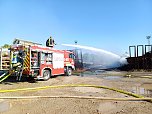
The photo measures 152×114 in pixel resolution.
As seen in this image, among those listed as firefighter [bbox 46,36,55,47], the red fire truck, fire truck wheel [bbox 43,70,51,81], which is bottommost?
fire truck wheel [bbox 43,70,51,81]

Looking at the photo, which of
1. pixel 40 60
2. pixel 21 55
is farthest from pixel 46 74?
pixel 21 55

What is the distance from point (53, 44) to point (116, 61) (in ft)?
68.5

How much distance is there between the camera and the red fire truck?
1254 centimetres

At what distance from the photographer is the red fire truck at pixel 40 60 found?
41.1 feet

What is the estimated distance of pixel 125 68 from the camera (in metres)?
29.4

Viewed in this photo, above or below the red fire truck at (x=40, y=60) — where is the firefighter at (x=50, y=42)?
above

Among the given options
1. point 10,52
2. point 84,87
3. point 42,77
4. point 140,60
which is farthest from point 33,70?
point 140,60

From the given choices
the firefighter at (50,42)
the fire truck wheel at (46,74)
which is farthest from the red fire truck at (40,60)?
the firefighter at (50,42)

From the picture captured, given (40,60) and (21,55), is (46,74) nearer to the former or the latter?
(40,60)

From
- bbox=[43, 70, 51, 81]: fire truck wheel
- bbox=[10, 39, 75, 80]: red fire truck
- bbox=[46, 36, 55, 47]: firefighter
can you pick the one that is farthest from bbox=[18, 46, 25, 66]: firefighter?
bbox=[46, 36, 55, 47]: firefighter

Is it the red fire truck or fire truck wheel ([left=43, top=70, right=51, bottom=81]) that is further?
fire truck wheel ([left=43, top=70, right=51, bottom=81])

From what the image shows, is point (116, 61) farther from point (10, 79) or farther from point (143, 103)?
point (143, 103)

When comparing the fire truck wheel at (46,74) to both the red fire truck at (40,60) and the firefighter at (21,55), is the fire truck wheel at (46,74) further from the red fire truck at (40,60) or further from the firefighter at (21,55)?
the firefighter at (21,55)

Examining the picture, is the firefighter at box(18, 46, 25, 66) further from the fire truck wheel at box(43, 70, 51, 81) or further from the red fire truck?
the fire truck wheel at box(43, 70, 51, 81)
